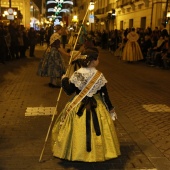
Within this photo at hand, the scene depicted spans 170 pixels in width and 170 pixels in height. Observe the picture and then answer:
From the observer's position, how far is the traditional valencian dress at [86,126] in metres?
4.33

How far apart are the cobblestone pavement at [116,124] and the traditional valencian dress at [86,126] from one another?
286 mm

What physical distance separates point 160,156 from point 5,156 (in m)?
2.23

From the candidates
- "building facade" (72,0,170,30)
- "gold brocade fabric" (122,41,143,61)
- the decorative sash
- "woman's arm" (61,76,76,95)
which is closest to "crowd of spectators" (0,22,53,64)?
"gold brocade fabric" (122,41,143,61)

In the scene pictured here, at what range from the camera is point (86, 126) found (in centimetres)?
434

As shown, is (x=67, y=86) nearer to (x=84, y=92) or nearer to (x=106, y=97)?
(x=84, y=92)

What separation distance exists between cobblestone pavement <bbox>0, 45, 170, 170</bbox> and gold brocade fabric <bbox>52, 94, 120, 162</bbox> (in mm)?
265

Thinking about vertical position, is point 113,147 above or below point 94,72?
below

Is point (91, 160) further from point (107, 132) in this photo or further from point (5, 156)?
point (5, 156)

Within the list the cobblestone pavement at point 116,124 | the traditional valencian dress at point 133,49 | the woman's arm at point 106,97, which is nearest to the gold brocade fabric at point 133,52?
the traditional valencian dress at point 133,49

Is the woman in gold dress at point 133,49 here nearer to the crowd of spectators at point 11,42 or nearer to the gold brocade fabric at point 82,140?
the crowd of spectators at point 11,42

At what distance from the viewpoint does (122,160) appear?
15.7 ft

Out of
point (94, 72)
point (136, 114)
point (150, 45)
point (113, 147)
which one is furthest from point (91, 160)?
point (150, 45)

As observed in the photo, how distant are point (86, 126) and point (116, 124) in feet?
7.26

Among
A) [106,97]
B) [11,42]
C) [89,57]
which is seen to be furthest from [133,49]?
[89,57]
